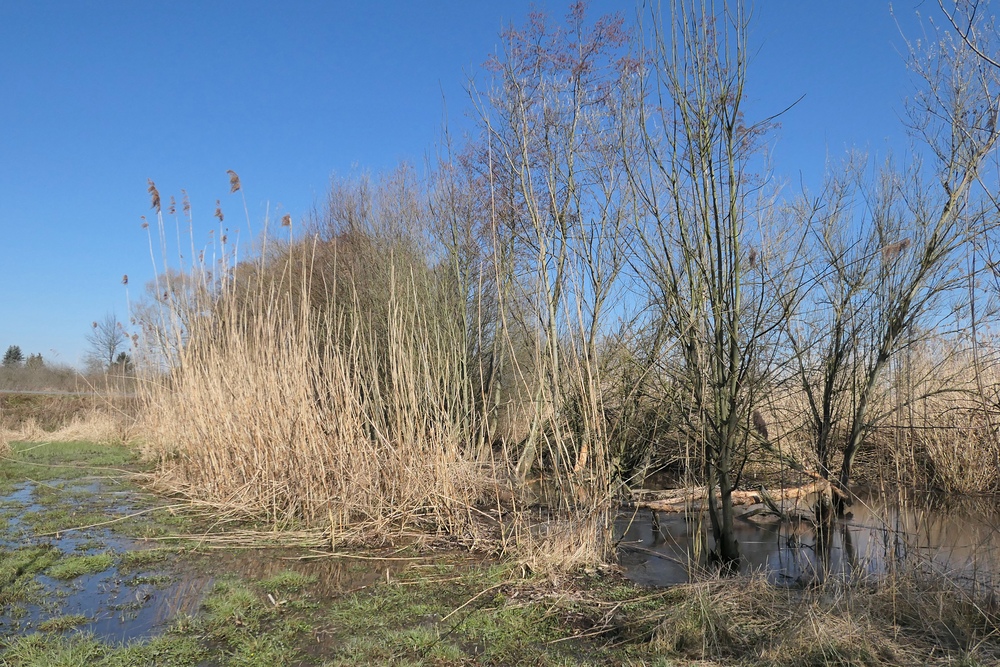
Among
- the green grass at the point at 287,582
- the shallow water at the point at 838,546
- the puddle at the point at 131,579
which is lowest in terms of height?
the shallow water at the point at 838,546

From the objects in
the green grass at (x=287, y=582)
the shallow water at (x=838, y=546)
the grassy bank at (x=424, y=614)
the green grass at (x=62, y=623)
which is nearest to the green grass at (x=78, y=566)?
the grassy bank at (x=424, y=614)

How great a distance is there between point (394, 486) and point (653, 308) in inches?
104

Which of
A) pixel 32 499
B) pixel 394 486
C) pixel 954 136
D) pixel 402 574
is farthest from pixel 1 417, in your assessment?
pixel 954 136

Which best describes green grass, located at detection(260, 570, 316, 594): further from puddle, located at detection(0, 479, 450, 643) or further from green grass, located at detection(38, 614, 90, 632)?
green grass, located at detection(38, 614, 90, 632)

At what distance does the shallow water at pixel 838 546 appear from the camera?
337cm

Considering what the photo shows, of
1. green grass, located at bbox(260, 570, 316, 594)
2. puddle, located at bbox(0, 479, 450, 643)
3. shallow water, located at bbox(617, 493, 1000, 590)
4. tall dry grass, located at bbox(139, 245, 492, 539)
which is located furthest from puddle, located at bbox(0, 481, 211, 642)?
shallow water, located at bbox(617, 493, 1000, 590)

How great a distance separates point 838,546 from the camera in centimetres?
529

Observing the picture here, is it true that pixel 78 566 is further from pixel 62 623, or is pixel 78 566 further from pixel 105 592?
pixel 62 623

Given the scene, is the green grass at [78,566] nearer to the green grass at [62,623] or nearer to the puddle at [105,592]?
the puddle at [105,592]

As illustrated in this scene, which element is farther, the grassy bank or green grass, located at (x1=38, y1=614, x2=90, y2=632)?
green grass, located at (x1=38, y1=614, x2=90, y2=632)

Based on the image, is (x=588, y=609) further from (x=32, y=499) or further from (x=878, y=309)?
(x=32, y=499)

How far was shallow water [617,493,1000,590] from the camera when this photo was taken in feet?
11.1

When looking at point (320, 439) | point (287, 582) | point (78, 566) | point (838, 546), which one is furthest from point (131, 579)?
point (838, 546)

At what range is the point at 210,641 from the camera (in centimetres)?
279
